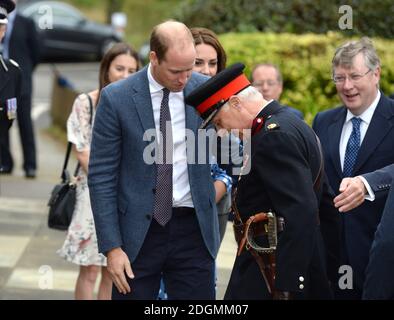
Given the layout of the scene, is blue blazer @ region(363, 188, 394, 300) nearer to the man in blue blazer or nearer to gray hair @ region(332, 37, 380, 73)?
the man in blue blazer

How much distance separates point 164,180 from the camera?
510cm

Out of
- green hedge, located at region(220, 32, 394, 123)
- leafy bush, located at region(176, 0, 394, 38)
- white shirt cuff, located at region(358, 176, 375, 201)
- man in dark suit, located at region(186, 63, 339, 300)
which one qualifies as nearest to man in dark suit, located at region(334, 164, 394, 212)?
white shirt cuff, located at region(358, 176, 375, 201)

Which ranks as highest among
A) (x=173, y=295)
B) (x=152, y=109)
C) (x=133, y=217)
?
(x=152, y=109)

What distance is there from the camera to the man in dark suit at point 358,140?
18.4ft

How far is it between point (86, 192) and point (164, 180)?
1.77 meters

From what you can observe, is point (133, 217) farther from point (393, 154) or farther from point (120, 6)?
point (120, 6)

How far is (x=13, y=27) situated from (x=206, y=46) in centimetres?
615

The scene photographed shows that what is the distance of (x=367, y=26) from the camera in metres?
11.3

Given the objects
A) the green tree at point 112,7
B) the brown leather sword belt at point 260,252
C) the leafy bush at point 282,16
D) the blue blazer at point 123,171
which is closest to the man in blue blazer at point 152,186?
the blue blazer at point 123,171

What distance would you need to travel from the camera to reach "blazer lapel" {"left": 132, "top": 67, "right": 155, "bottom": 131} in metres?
5.07

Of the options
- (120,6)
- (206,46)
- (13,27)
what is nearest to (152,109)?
(206,46)

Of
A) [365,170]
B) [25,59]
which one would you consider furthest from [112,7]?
[365,170]

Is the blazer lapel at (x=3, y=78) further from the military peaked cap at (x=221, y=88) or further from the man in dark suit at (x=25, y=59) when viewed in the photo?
the man in dark suit at (x=25, y=59)

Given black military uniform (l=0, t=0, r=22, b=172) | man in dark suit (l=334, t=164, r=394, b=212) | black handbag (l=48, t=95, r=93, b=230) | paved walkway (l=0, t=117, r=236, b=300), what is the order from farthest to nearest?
paved walkway (l=0, t=117, r=236, b=300) < black handbag (l=48, t=95, r=93, b=230) < black military uniform (l=0, t=0, r=22, b=172) < man in dark suit (l=334, t=164, r=394, b=212)
